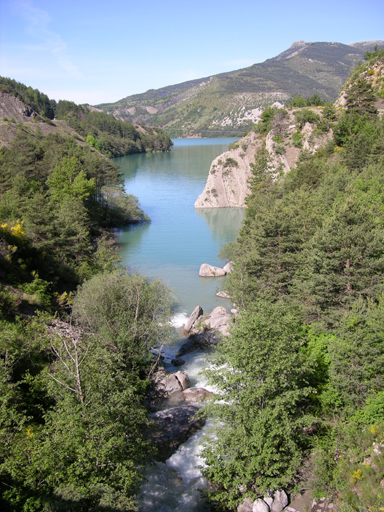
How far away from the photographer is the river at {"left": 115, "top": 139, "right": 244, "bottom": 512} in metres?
12.9

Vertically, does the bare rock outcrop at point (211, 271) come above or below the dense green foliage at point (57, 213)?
below

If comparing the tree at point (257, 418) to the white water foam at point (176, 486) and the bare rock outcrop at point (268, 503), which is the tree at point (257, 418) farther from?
the white water foam at point (176, 486)

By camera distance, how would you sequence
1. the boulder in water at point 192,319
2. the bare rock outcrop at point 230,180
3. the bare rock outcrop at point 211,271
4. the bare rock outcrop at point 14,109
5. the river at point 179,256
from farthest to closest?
the bare rock outcrop at point 14,109, the bare rock outcrop at point 230,180, the bare rock outcrop at point 211,271, the boulder in water at point 192,319, the river at point 179,256

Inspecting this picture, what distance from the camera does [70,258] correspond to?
98.3 feet

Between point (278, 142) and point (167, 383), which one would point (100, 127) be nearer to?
point (278, 142)

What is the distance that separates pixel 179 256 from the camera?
41.6m

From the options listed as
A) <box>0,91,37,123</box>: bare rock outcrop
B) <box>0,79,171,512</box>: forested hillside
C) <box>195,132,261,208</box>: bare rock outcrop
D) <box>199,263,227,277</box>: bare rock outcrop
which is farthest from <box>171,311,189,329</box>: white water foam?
<box>0,91,37,123</box>: bare rock outcrop

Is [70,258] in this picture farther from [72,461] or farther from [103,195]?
[103,195]

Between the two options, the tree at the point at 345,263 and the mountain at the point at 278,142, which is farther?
the mountain at the point at 278,142

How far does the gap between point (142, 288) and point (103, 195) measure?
A: 120 ft

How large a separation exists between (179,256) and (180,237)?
24.5 feet

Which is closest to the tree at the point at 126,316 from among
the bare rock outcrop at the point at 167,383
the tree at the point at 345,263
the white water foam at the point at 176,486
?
A: the bare rock outcrop at the point at 167,383

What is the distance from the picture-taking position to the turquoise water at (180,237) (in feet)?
109

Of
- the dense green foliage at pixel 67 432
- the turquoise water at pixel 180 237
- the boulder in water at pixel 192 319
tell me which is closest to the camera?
the dense green foliage at pixel 67 432
